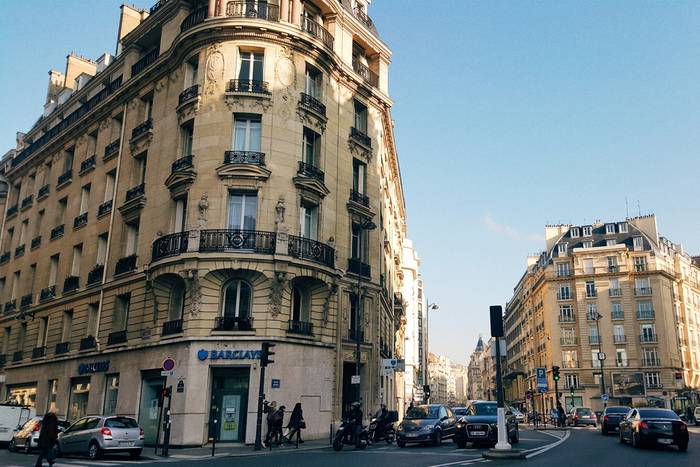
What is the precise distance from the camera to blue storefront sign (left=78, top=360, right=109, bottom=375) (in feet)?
91.0

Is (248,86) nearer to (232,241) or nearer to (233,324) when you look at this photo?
(232,241)

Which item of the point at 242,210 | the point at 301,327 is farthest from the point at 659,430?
the point at 242,210

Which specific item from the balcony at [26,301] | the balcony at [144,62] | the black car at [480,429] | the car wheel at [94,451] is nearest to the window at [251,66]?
the balcony at [144,62]

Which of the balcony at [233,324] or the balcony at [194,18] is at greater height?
the balcony at [194,18]

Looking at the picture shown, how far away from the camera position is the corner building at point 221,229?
23312 millimetres

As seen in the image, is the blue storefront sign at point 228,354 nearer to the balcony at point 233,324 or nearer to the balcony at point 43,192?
the balcony at point 233,324

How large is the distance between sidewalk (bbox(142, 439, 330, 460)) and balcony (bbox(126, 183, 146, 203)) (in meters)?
12.3

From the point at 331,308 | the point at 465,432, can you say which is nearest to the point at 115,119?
the point at 331,308

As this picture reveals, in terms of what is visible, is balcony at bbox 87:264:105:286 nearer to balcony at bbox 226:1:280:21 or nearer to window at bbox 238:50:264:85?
window at bbox 238:50:264:85

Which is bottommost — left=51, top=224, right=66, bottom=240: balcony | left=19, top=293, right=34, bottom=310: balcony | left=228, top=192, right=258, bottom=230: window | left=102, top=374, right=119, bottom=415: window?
left=102, top=374, right=119, bottom=415: window

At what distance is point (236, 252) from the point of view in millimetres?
23344

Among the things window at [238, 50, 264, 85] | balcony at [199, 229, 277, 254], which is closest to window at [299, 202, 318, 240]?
balcony at [199, 229, 277, 254]

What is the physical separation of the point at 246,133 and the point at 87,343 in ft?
46.5

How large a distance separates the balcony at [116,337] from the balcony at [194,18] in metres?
14.9
